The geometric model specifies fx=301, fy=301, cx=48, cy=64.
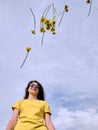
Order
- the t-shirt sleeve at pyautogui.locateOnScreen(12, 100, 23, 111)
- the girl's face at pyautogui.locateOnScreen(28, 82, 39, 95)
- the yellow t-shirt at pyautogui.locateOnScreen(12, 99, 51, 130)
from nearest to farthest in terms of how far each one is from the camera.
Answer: the yellow t-shirt at pyautogui.locateOnScreen(12, 99, 51, 130) → the t-shirt sleeve at pyautogui.locateOnScreen(12, 100, 23, 111) → the girl's face at pyautogui.locateOnScreen(28, 82, 39, 95)

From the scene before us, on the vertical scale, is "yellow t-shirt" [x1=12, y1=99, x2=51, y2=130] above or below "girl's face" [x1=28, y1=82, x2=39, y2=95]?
below

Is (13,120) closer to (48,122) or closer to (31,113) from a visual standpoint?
(31,113)

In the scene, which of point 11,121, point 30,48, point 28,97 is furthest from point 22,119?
point 30,48

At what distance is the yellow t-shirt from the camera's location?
4.58m

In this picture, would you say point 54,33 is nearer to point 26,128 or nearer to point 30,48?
point 30,48

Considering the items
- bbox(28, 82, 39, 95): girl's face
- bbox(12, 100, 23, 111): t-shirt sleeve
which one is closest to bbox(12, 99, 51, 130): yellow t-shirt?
bbox(12, 100, 23, 111): t-shirt sleeve

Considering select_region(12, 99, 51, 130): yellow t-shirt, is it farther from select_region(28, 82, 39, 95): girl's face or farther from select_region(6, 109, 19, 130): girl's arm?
select_region(28, 82, 39, 95): girl's face

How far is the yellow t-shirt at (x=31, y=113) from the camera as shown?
4.58 m

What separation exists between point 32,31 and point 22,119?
2375mm

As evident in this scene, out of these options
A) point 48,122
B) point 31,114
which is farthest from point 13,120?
point 48,122

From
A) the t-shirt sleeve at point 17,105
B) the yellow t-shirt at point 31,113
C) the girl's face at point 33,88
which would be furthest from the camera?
the girl's face at point 33,88

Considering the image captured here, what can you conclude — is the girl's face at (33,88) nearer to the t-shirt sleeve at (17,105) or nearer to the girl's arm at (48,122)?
the t-shirt sleeve at (17,105)

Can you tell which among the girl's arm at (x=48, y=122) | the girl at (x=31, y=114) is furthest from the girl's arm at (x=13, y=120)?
the girl's arm at (x=48, y=122)

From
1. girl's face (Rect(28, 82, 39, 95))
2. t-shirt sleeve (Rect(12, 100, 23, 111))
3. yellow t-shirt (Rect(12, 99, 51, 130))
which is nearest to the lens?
yellow t-shirt (Rect(12, 99, 51, 130))
